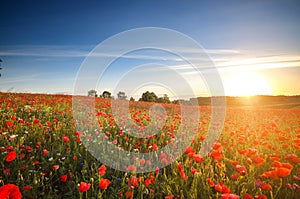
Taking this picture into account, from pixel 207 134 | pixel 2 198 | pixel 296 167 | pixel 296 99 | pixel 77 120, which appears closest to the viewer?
pixel 2 198

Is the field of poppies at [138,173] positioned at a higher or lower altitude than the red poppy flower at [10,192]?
lower

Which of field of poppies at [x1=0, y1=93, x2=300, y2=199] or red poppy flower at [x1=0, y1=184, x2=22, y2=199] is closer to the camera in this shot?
red poppy flower at [x1=0, y1=184, x2=22, y2=199]

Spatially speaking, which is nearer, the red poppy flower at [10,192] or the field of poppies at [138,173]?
the red poppy flower at [10,192]

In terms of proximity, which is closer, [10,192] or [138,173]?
[10,192]

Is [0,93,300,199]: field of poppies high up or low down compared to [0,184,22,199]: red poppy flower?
down

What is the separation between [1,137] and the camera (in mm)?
3902

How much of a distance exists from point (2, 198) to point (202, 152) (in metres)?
3.22

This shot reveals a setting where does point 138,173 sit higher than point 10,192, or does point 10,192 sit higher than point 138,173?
point 10,192

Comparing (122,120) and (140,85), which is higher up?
(140,85)

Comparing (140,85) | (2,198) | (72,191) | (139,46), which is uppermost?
(139,46)

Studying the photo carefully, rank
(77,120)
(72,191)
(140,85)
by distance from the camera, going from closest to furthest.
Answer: (72,191)
(140,85)
(77,120)

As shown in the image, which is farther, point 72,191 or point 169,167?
point 169,167

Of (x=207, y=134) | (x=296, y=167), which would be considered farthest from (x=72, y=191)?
(x=207, y=134)

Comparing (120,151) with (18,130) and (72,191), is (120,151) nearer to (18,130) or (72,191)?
(72,191)
